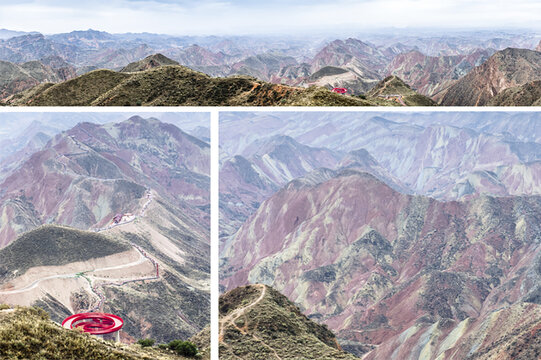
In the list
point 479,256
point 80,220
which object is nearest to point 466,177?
point 479,256

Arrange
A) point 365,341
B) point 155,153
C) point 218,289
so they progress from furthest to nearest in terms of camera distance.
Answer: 1. point 155,153
2. point 365,341
3. point 218,289

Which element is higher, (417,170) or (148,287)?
(417,170)

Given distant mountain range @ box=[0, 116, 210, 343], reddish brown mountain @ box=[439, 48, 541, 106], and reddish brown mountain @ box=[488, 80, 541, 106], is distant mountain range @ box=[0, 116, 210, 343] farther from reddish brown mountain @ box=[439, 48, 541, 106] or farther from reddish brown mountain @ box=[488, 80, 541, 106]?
reddish brown mountain @ box=[439, 48, 541, 106]

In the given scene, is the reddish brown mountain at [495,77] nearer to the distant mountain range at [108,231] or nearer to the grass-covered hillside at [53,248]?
the distant mountain range at [108,231]

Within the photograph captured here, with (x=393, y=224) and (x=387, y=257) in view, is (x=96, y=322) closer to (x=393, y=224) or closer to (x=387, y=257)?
(x=387, y=257)

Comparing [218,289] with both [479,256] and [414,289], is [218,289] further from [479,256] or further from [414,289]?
[479,256]
